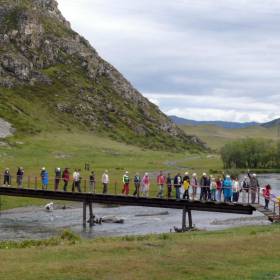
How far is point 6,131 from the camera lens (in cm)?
17425

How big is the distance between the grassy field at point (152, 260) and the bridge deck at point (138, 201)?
16.2m

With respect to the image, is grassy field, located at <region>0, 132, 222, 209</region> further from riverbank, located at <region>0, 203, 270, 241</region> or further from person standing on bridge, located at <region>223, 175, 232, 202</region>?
Result: person standing on bridge, located at <region>223, 175, 232, 202</region>

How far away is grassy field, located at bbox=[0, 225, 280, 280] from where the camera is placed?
2356cm

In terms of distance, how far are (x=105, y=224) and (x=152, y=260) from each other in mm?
33283

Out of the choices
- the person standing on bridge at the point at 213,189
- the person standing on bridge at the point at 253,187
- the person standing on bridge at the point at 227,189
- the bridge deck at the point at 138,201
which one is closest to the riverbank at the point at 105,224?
the bridge deck at the point at 138,201

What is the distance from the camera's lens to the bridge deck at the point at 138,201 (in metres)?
49.6

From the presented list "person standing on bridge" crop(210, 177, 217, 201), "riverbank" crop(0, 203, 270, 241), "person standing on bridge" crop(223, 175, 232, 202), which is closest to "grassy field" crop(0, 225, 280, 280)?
"person standing on bridge" crop(223, 175, 232, 202)

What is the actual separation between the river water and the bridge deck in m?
2.18

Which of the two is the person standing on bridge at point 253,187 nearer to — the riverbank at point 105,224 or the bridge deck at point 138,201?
the bridge deck at point 138,201

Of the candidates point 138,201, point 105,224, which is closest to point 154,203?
point 138,201

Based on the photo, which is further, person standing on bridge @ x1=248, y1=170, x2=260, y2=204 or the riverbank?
the riverbank

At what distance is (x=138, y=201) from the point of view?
181ft

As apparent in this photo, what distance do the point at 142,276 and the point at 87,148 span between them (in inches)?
5678

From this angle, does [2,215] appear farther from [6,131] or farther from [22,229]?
[6,131]
